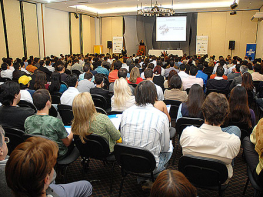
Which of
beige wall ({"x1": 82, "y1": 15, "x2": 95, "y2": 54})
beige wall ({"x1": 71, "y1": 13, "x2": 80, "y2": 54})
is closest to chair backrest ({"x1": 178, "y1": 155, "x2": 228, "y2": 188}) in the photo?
beige wall ({"x1": 71, "y1": 13, "x2": 80, "y2": 54})

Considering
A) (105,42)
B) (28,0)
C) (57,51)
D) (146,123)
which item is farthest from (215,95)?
(105,42)

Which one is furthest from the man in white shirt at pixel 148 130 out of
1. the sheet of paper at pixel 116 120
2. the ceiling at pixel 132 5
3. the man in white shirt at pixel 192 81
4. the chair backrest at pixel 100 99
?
the ceiling at pixel 132 5

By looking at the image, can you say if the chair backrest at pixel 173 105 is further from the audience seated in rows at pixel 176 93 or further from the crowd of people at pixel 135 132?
the crowd of people at pixel 135 132

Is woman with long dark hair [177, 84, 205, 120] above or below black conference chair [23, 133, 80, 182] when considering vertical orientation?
above

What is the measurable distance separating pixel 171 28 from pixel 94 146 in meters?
16.2

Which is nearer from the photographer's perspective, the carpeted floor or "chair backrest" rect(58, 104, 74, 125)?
the carpeted floor

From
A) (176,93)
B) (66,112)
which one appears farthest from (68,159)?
(176,93)

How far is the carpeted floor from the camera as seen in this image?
275 cm

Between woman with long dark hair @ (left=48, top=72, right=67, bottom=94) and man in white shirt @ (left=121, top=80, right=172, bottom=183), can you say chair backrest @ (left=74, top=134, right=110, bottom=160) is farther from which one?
woman with long dark hair @ (left=48, top=72, right=67, bottom=94)

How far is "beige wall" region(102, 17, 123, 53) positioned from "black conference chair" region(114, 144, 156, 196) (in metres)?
17.7

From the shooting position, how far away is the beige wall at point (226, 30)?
1561 cm

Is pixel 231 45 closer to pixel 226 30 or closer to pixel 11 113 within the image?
pixel 226 30

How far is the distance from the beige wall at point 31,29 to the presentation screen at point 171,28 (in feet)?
30.1

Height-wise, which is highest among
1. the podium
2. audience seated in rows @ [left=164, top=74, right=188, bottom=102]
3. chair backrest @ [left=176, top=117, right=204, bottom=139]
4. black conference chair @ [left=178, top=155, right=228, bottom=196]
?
the podium
